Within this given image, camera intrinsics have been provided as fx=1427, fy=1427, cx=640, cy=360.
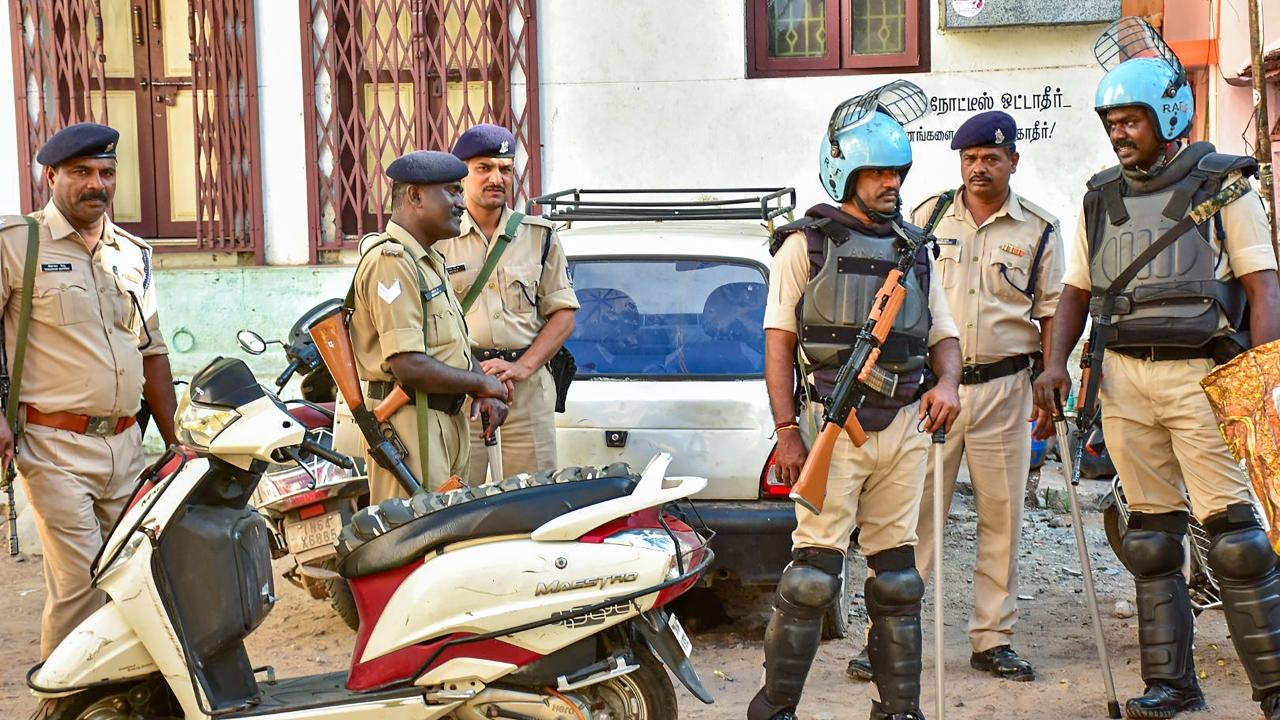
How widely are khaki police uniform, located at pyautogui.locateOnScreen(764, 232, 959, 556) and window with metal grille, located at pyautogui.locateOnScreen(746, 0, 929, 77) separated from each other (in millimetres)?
5706

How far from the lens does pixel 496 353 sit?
219 inches

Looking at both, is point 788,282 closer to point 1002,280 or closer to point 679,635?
point 679,635

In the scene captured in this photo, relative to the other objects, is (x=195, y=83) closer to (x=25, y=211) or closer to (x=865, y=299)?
(x=25, y=211)

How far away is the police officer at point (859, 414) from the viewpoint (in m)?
4.36

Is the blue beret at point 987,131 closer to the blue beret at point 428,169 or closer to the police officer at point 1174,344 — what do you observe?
the police officer at point 1174,344

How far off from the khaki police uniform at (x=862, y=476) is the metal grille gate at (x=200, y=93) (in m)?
6.47

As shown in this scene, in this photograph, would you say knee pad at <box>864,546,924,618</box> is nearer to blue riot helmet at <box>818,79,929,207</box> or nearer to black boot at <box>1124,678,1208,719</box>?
black boot at <box>1124,678,1208,719</box>

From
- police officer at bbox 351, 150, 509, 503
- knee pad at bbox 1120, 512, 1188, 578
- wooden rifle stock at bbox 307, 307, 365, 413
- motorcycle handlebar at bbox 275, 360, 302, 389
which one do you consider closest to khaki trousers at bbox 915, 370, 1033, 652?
knee pad at bbox 1120, 512, 1188, 578

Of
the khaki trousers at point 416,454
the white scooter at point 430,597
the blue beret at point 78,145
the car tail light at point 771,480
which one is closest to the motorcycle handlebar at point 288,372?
→ the khaki trousers at point 416,454

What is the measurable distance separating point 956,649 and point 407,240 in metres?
2.71

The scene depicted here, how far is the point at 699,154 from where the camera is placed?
9.94 m

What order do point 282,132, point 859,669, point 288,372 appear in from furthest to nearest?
point 282,132 < point 288,372 < point 859,669

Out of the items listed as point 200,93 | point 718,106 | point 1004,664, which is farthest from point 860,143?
point 200,93

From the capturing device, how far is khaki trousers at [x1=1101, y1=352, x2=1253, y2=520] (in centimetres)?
462
